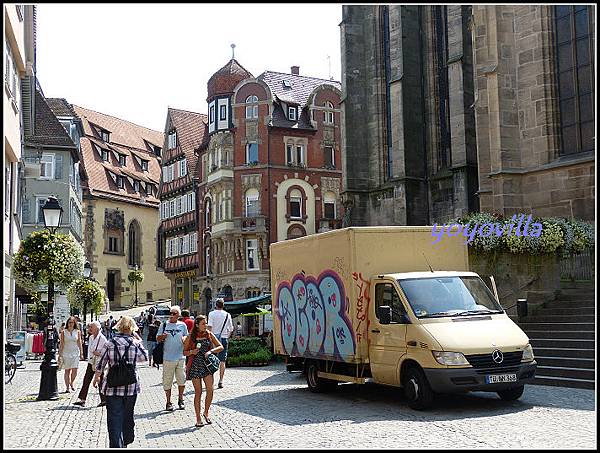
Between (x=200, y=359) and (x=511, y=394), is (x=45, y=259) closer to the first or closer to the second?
(x=200, y=359)

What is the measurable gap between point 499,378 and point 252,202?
42456mm

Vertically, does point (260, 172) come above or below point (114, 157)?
below

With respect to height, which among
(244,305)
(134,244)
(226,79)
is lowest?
(244,305)

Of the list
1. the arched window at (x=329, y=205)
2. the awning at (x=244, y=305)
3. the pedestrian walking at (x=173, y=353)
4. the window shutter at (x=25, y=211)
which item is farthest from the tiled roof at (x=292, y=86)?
the pedestrian walking at (x=173, y=353)

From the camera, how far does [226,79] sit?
56188 millimetres

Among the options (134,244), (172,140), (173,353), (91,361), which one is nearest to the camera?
(173,353)

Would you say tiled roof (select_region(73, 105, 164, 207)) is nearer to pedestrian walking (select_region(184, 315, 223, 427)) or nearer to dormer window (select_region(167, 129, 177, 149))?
dormer window (select_region(167, 129, 177, 149))

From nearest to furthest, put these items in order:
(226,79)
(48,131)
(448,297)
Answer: (448,297), (48,131), (226,79)

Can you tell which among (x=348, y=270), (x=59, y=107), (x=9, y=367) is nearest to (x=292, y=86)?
(x=59, y=107)

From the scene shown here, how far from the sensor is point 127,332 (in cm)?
986

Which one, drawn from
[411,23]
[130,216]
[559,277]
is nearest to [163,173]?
[130,216]

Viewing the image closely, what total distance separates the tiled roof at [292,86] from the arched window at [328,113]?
1.47m

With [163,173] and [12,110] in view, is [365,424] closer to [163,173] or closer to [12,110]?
[12,110]

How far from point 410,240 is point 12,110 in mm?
10916
